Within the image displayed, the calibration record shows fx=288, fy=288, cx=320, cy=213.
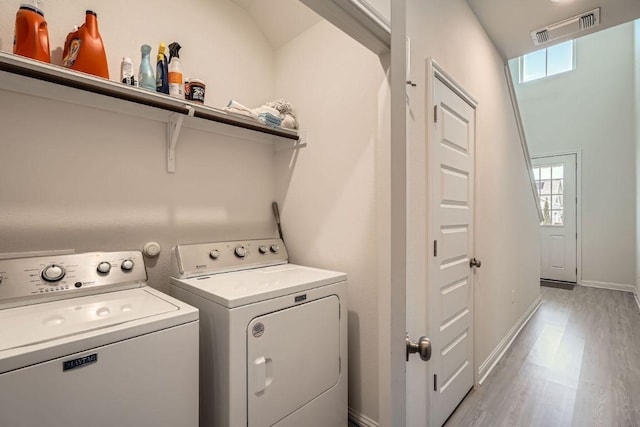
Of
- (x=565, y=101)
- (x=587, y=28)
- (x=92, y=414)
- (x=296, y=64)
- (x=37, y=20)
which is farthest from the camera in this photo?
(x=565, y=101)

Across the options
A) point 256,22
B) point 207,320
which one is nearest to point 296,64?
point 256,22

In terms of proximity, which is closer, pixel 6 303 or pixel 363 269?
pixel 6 303

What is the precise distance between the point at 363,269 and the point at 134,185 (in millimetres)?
1326

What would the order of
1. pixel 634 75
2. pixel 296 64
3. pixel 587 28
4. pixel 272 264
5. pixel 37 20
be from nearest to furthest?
pixel 37 20 < pixel 272 264 < pixel 296 64 < pixel 587 28 < pixel 634 75

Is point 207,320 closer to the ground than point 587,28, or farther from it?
closer to the ground

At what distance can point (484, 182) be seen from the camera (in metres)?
2.20

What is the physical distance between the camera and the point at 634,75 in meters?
4.21

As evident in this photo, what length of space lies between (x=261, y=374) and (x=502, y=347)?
7.70ft

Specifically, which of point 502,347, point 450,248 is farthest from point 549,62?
point 450,248

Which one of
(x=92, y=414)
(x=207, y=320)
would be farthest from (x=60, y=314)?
(x=207, y=320)

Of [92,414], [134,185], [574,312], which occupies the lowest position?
[574,312]

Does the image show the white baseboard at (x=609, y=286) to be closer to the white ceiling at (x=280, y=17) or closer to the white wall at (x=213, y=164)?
the white wall at (x=213, y=164)

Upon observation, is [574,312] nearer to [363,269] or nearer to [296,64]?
[363,269]

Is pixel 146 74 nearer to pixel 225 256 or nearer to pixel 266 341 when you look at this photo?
pixel 225 256
